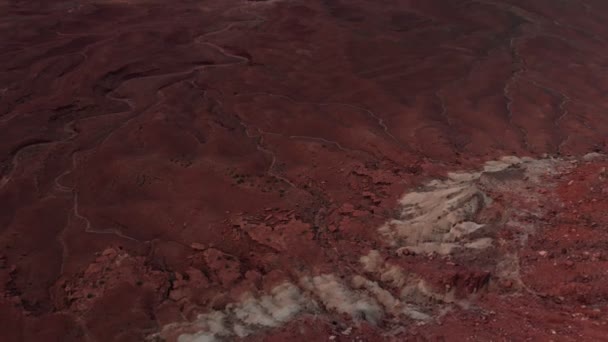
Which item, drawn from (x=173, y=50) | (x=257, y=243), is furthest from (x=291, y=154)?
(x=173, y=50)

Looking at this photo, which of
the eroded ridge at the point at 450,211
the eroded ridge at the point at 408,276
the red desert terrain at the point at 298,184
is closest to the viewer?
the eroded ridge at the point at 408,276

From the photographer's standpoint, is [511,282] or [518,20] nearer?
[511,282]

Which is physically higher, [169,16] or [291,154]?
[169,16]

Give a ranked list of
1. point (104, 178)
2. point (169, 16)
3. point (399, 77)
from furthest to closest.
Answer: point (169, 16), point (399, 77), point (104, 178)

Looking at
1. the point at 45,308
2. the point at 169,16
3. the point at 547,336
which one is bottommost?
the point at 45,308

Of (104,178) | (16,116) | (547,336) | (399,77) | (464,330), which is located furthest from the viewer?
(399,77)

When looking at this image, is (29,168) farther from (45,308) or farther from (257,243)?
(257,243)

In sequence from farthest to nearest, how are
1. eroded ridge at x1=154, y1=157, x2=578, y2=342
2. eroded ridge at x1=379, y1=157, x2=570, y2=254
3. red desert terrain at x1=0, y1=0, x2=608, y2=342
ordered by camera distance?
eroded ridge at x1=379, y1=157, x2=570, y2=254 < red desert terrain at x1=0, y1=0, x2=608, y2=342 < eroded ridge at x1=154, y1=157, x2=578, y2=342
